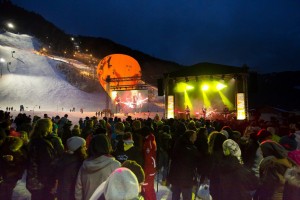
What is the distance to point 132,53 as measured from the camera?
134m

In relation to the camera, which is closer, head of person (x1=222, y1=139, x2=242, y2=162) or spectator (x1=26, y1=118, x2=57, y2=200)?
head of person (x1=222, y1=139, x2=242, y2=162)

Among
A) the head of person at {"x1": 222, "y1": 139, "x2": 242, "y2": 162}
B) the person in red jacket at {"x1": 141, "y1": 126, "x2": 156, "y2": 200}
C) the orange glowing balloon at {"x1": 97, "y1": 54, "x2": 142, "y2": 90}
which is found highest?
the orange glowing balloon at {"x1": 97, "y1": 54, "x2": 142, "y2": 90}

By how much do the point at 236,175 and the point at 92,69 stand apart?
62.6 metres

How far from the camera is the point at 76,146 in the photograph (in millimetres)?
3543

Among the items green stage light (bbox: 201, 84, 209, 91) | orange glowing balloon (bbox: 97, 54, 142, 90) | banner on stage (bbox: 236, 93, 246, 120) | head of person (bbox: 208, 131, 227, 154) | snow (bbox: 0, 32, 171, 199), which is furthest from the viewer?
snow (bbox: 0, 32, 171, 199)

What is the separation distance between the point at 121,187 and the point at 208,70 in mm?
18104

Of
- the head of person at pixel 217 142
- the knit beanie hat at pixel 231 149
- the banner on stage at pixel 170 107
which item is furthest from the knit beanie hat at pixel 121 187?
the banner on stage at pixel 170 107

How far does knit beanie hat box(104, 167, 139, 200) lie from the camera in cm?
205

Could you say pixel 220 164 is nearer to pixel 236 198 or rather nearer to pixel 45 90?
pixel 236 198

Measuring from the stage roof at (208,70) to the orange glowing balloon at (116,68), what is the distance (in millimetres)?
8654

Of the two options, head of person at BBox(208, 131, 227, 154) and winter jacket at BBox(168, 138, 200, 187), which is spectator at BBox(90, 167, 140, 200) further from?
winter jacket at BBox(168, 138, 200, 187)

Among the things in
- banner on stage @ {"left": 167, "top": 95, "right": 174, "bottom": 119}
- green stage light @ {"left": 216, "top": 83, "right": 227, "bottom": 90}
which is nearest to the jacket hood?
banner on stage @ {"left": 167, "top": 95, "right": 174, "bottom": 119}

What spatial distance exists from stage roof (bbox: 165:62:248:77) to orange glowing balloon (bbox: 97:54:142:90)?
8.65 meters

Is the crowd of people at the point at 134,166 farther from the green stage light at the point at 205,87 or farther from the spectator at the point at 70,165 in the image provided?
the green stage light at the point at 205,87
